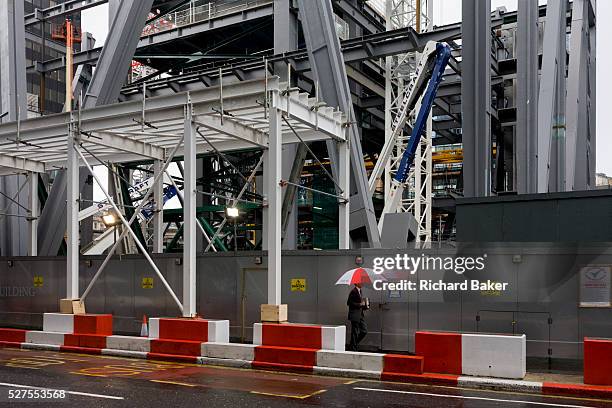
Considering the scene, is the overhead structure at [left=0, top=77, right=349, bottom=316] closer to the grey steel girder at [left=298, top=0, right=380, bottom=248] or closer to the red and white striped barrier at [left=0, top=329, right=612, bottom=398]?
the red and white striped barrier at [left=0, top=329, right=612, bottom=398]

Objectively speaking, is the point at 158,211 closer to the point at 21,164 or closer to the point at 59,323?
the point at 59,323

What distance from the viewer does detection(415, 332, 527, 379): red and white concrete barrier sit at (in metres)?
13.3

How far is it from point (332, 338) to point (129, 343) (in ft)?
18.0

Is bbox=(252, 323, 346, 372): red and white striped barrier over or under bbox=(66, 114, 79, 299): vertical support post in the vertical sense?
under

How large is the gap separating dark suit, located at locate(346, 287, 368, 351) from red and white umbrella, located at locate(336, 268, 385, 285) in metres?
0.27

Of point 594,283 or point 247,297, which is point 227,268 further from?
point 594,283

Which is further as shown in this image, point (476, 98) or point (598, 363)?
point (476, 98)

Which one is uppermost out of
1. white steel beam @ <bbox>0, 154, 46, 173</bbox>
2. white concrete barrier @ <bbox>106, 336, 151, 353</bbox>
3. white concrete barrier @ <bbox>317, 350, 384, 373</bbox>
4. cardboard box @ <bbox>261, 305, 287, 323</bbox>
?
white steel beam @ <bbox>0, 154, 46, 173</bbox>

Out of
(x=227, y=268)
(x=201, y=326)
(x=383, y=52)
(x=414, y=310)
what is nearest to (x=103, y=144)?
(x=227, y=268)

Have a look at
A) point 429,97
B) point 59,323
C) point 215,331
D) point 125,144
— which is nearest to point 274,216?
point 215,331

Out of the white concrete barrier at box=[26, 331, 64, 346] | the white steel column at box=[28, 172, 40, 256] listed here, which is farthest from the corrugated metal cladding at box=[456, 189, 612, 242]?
the white steel column at box=[28, 172, 40, 256]

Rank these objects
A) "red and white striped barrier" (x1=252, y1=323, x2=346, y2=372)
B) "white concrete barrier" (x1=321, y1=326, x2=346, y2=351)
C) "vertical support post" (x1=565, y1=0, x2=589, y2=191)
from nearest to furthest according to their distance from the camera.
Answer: "red and white striped barrier" (x1=252, y1=323, x2=346, y2=372), "white concrete barrier" (x1=321, y1=326, x2=346, y2=351), "vertical support post" (x1=565, y1=0, x2=589, y2=191)

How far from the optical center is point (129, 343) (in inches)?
688

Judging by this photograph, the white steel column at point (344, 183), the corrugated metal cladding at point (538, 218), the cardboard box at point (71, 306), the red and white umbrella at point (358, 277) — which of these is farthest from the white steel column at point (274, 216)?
the cardboard box at point (71, 306)
